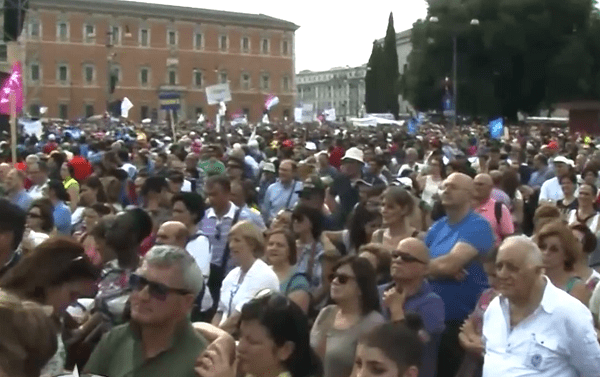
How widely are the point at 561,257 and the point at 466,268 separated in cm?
56

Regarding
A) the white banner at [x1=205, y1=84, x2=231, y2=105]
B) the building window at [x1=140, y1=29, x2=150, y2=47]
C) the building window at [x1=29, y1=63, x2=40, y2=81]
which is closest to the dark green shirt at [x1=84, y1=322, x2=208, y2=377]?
the white banner at [x1=205, y1=84, x2=231, y2=105]

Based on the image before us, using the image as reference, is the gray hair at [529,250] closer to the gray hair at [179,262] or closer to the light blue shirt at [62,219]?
the gray hair at [179,262]

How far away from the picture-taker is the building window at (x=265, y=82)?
372 feet

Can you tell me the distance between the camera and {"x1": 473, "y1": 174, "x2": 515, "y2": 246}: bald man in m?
8.49

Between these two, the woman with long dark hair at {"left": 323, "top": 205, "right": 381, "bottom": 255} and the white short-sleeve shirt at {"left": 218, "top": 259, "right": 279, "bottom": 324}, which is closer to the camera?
the white short-sleeve shirt at {"left": 218, "top": 259, "right": 279, "bottom": 324}

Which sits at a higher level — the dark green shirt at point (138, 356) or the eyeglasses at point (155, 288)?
the eyeglasses at point (155, 288)

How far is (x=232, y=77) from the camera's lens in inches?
4385

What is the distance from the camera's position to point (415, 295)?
612 cm

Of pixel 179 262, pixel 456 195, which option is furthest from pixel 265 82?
pixel 179 262

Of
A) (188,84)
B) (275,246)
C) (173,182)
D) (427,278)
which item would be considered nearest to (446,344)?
(427,278)

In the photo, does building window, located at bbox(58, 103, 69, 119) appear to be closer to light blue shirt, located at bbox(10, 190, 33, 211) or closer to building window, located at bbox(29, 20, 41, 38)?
building window, located at bbox(29, 20, 41, 38)

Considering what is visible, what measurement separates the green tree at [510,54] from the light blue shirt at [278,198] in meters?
50.2

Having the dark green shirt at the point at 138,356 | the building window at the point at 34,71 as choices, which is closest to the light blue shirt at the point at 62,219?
the dark green shirt at the point at 138,356

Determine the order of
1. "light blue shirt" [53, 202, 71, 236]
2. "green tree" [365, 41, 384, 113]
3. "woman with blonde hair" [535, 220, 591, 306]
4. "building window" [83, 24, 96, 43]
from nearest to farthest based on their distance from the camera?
"woman with blonde hair" [535, 220, 591, 306] < "light blue shirt" [53, 202, 71, 236] < "green tree" [365, 41, 384, 113] < "building window" [83, 24, 96, 43]
